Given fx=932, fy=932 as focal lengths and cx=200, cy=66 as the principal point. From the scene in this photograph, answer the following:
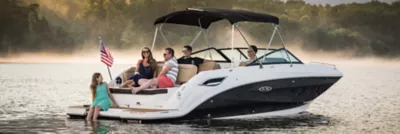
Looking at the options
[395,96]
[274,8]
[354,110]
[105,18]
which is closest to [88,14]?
[105,18]

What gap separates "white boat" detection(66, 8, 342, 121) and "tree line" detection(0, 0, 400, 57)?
2572 inches

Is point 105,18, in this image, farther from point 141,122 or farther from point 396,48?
point 141,122

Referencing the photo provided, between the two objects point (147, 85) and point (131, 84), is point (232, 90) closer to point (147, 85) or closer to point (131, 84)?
point (147, 85)

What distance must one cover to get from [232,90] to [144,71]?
1.95 m

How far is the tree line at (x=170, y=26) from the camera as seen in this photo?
90.7 meters

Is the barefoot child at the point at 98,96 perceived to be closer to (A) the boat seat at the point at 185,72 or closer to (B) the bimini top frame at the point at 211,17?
(A) the boat seat at the point at 185,72

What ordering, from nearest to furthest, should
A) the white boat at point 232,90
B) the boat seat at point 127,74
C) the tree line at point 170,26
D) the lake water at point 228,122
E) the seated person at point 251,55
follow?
1. the lake water at point 228,122
2. the white boat at point 232,90
3. the seated person at point 251,55
4. the boat seat at point 127,74
5. the tree line at point 170,26

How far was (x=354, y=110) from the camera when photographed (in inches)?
904

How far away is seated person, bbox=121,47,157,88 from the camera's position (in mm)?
18578

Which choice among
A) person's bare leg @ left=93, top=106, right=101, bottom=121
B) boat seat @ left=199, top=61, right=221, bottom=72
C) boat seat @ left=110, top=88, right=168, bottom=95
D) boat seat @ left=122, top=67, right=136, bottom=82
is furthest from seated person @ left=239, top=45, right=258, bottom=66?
person's bare leg @ left=93, top=106, right=101, bottom=121

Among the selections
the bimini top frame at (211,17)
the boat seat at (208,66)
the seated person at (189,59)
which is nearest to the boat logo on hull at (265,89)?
the bimini top frame at (211,17)

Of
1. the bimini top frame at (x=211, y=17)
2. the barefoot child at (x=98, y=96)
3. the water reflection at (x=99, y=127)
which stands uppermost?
the bimini top frame at (x=211, y=17)

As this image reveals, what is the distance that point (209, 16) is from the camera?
20.3 meters

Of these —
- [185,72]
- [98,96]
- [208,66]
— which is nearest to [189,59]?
[185,72]
